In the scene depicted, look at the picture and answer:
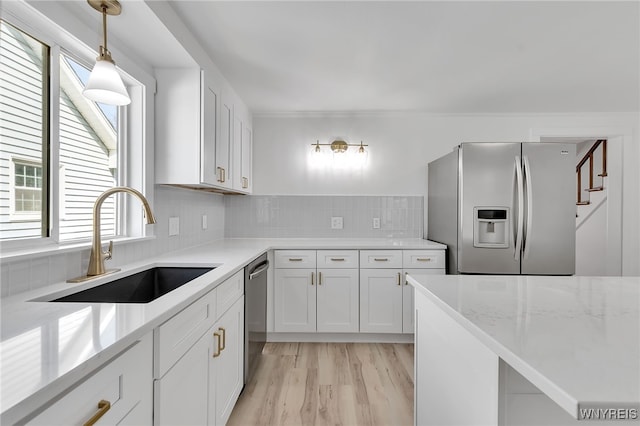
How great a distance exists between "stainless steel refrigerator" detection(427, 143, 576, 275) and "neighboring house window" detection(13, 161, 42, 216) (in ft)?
8.74

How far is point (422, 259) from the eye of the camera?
112 inches

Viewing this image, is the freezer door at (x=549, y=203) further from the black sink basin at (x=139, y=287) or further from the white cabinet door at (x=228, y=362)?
the black sink basin at (x=139, y=287)

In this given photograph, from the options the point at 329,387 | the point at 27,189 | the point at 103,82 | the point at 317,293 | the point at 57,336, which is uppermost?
the point at 103,82

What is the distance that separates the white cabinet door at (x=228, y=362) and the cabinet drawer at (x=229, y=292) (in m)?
0.04

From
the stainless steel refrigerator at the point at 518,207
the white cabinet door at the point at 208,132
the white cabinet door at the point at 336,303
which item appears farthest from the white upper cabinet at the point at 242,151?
the stainless steel refrigerator at the point at 518,207

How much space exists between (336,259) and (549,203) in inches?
71.8

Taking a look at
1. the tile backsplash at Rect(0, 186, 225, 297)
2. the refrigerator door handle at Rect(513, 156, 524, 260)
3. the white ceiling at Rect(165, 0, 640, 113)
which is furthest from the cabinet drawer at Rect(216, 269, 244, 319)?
the refrigerator door handle at Rect(513, 156, 524, 260)

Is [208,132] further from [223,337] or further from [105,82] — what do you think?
[223,337]

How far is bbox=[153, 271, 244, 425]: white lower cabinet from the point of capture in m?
0.98

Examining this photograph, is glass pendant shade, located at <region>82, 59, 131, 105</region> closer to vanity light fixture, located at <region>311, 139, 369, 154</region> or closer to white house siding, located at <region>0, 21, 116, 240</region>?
white house siding, located at <region>0, 21, 116, 240</region>

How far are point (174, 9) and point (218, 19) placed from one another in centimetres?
23

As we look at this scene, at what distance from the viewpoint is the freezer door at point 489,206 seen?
2543 mm

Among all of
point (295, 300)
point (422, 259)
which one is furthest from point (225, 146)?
point (422, 259)

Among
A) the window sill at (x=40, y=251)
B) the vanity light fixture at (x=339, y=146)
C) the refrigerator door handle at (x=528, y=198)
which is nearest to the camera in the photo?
the window sill at (x=40, y=251)
